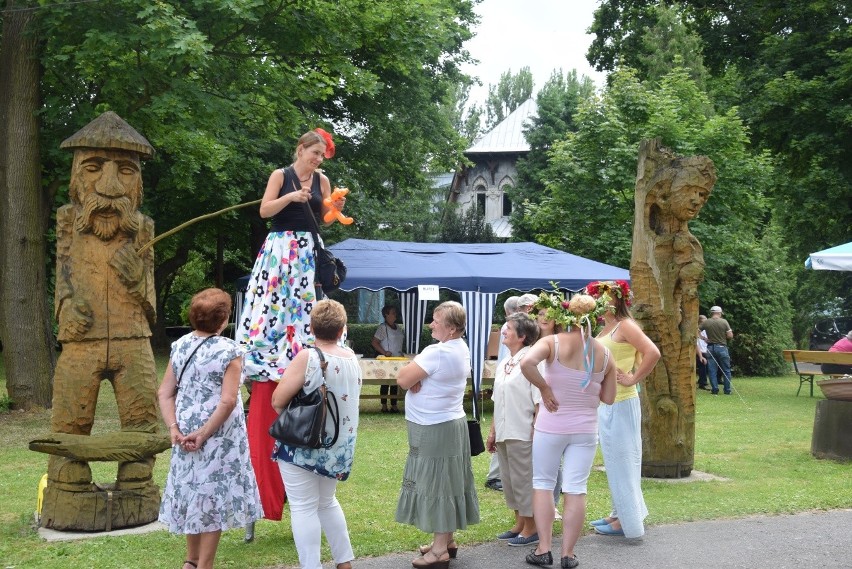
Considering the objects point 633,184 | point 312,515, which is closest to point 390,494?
point 312,515

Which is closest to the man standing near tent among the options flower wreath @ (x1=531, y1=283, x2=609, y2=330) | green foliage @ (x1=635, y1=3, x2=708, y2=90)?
green foliage @ (x1=635, y1=3, x2=708, y2=90)

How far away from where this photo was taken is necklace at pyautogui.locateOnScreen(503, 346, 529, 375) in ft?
23.9

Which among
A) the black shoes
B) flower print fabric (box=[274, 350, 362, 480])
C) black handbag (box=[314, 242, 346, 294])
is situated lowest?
the black shoes

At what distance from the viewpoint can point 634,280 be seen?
966cm

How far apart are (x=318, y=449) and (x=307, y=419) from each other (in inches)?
7.8

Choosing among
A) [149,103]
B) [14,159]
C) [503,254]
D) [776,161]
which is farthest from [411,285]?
[776,161]

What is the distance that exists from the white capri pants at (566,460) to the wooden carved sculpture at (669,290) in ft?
11.1

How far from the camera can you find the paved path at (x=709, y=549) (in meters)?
6.28

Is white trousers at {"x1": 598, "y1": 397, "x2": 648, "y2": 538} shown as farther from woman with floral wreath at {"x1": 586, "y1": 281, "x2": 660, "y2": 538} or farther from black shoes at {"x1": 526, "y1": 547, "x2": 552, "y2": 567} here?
black shoes at {"x1": 526, "y1": 547, "x2": 552, "y2": 567}

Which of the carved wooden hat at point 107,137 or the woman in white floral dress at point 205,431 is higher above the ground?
the carved wooden hat at point 107,137

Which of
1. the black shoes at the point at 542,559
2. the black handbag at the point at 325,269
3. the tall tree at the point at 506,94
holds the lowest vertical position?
the black shoes at the point at 542,559

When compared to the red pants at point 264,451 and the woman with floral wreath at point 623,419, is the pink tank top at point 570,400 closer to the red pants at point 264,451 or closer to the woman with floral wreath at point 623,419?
the woman with floral wreath at point 623,419

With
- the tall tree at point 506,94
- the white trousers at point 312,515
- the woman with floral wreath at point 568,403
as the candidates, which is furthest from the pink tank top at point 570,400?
the tall tree at point 506,94

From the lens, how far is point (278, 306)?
6.50 metres
